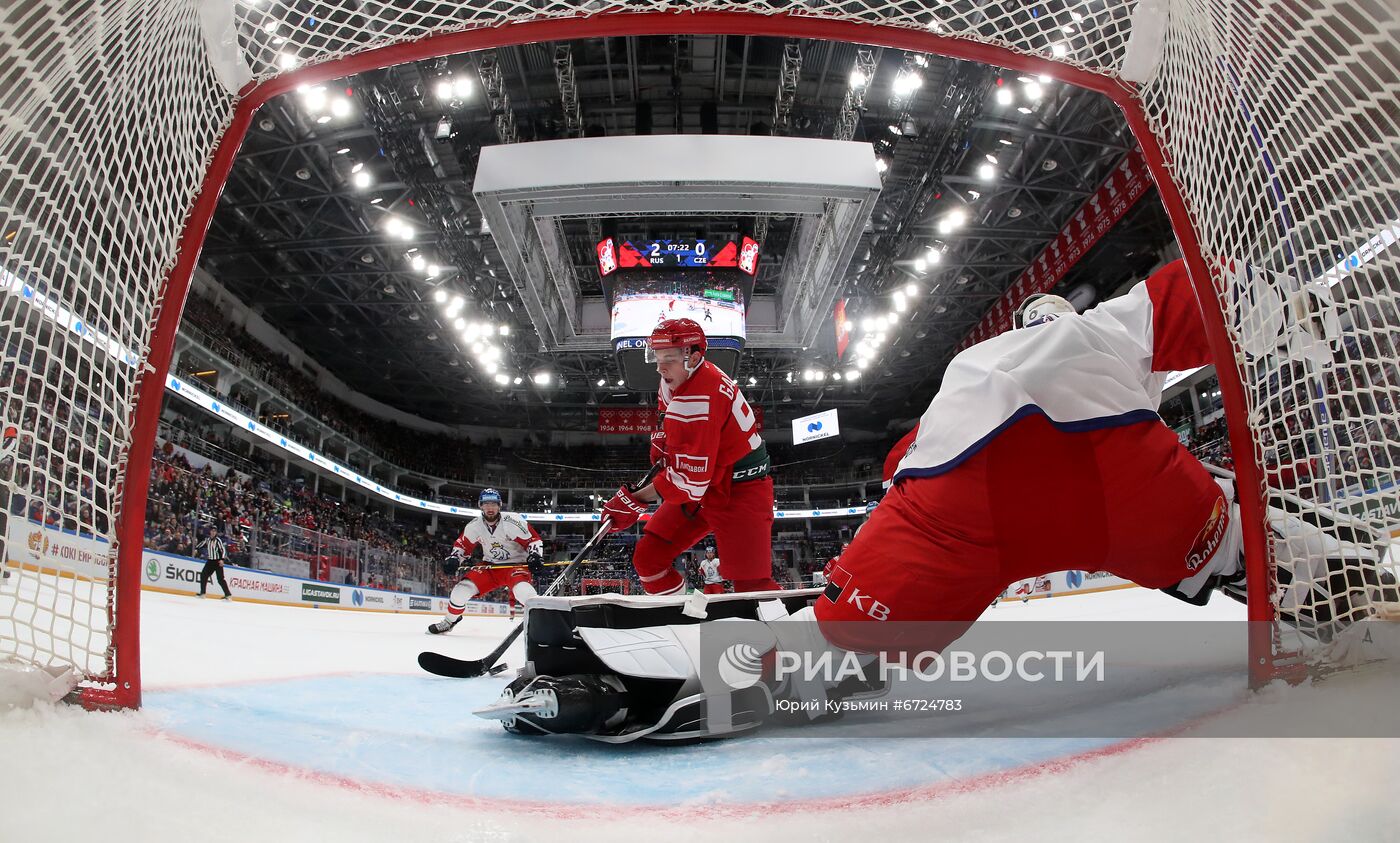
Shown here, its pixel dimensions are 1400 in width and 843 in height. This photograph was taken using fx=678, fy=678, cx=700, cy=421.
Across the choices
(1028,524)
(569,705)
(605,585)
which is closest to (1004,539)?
(1028,524)

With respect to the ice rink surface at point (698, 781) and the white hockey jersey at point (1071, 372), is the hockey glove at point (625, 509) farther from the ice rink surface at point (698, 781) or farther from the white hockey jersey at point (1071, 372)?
the white hockey jersey at point (1071, 372)

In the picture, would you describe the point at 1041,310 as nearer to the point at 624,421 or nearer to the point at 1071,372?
the point at 1071,372

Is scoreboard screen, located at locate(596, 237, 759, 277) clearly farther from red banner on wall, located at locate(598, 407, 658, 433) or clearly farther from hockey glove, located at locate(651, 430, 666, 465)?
red banner on wall, located at locate(598, 407, 658, 433)

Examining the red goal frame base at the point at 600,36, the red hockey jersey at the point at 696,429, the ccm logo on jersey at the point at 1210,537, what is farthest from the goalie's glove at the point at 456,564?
the ccm logo on jersey at the point at 1210,537

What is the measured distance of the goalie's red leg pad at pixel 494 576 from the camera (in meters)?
6.37

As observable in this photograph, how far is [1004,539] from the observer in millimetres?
1279

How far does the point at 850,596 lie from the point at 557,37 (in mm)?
1401

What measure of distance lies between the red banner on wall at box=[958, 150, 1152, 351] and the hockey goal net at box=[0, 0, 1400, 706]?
8.64 meters

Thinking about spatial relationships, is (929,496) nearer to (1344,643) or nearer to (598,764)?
(1344,643)

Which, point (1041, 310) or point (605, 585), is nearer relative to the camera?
point (1041, 310)

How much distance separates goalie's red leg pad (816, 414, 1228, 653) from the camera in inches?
48.4

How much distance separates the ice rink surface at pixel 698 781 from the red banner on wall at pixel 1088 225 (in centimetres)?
934

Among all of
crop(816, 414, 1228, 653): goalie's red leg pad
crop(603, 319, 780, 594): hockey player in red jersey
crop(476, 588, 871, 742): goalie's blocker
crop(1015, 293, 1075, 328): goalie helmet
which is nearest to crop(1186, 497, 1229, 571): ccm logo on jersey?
crop(816, 414, 1228, 653): goalie's red leg pad

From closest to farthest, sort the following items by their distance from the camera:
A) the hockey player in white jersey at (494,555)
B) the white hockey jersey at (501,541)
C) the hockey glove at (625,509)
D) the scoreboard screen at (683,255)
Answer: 1. the hockey glove at (625,509)
2. the hockey player in white jersey at (494,555)
3. the white hockey jersey at (501,541)
4. the scoreboard screen at (683,255)
